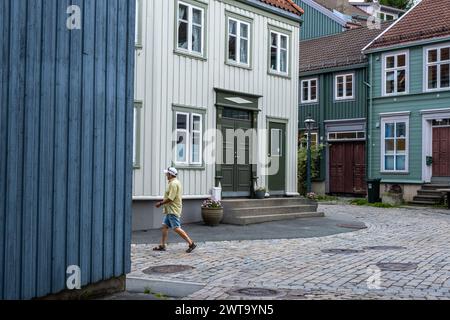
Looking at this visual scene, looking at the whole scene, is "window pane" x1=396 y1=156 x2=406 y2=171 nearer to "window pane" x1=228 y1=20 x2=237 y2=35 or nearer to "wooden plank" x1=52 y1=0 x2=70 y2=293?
"window pane" x1=228 y1=20 x2=237 y2=35

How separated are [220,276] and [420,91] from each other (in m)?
19.7

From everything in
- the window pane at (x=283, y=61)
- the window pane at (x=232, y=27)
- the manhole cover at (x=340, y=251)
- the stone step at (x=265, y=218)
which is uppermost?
the window pane at (x=232, y=27)

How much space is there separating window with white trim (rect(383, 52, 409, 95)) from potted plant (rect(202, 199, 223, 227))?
1426 centimetres

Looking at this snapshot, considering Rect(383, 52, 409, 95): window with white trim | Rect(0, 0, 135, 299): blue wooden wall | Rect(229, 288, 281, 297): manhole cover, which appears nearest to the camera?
Rect(0, 0, 135, 299): blue wooden wall

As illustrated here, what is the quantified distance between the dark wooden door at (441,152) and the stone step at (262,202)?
842 cm

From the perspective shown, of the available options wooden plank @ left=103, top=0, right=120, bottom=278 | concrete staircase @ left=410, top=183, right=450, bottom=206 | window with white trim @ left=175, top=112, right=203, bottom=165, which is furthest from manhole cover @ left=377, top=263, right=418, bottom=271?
concrete staircase @ left=410, top=183, right=450, bottom=206

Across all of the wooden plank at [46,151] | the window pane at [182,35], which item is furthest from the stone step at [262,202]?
the wooden plank at [46,151]

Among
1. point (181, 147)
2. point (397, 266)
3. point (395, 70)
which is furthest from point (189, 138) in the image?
point (395, 70)

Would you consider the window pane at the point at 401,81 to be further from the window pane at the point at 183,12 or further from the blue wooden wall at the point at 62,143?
the blue wooden wall at the point at 62,143

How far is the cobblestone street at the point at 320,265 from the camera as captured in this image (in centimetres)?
805

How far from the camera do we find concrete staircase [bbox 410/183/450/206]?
24.7 meters

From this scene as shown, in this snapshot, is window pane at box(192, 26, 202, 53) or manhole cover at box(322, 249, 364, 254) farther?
window pane at box(192, 26, 202, 53)
